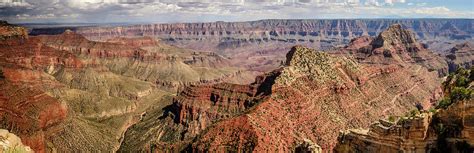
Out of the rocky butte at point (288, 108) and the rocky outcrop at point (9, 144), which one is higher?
the rocky outcrop at point (9, 144)

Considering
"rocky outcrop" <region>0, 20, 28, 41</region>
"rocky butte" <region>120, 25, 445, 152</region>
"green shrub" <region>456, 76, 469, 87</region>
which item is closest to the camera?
"green shrub" <region>456, 76, 469, 87</region>

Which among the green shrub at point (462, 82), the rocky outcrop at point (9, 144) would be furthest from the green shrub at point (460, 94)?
the rocky outcrop at point (9, 144)

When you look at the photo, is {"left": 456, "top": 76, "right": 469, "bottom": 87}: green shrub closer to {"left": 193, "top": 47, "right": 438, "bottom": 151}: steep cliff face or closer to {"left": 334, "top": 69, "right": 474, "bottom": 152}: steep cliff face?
A: {"left": 334, "top": 69, "right": 474, "bottom": 152}: steep cliff face

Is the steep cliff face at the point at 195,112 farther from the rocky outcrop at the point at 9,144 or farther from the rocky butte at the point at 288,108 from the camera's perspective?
the rocky outcrop at the point at 9,144

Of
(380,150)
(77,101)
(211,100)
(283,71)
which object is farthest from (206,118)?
(380,150)

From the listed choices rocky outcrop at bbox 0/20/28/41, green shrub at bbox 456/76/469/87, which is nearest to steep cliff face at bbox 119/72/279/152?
green shrub at bbox 456/76/469/87
